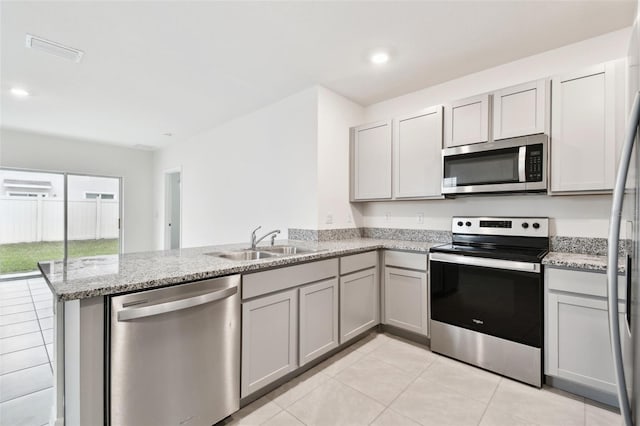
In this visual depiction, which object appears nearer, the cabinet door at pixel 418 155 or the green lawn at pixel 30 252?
the cabinet door at pixel 418 155

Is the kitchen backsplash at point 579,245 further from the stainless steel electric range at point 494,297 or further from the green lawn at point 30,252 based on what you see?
the green lawn at point 30,252

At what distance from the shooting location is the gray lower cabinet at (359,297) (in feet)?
8.28

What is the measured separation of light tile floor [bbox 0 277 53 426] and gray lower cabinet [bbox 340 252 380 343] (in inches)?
80.7

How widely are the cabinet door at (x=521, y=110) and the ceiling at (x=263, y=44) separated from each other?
0.39m

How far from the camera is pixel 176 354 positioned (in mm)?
1445

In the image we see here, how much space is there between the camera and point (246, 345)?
178cm

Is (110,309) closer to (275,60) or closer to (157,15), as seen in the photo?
(157,15)

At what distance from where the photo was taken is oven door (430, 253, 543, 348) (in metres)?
2.03

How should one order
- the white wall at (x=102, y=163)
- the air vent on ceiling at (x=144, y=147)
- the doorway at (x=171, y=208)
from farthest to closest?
the doorway at (x=171, y=208) → the air vent on ceiling at (x=144, y=147) → the white wall at (x=102, y=163)

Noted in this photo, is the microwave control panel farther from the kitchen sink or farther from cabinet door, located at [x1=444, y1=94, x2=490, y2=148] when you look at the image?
the kitchen sink

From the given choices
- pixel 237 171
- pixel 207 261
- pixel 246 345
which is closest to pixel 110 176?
pixel 237 171

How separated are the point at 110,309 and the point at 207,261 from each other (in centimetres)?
66

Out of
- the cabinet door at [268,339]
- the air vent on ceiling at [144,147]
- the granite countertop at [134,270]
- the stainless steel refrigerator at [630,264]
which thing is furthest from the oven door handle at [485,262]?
the air vent on ceiling at [144,147]

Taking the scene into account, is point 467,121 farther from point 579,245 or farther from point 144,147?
point 144,147
